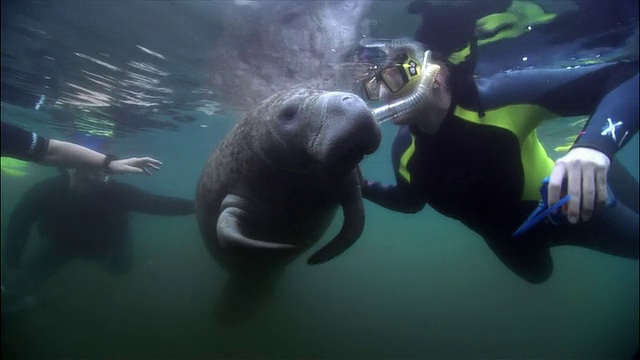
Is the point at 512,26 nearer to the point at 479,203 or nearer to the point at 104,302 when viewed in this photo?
the point at 479,203

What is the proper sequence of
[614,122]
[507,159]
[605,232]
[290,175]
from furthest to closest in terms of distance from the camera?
[605,232], [507,159], [290,175], [614,122]

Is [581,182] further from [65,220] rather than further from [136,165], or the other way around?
[65,220]

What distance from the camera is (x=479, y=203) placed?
184 inches

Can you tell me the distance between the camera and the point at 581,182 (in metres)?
2.51

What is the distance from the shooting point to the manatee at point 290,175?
10.8ft

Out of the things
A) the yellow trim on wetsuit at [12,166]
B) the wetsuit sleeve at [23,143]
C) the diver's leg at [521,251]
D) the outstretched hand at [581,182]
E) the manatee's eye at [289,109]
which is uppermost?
the outstretched hand at [581,182]

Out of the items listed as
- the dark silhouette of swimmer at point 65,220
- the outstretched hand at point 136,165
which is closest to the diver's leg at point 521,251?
the outstretched hand at point 136,165

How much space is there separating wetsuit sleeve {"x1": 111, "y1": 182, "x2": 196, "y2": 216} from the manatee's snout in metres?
7.83

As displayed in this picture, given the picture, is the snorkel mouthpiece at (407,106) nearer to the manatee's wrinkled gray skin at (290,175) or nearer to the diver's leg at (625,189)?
the manatee's wrinkled gray skin at (290,175)

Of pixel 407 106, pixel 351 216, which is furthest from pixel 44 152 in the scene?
pixel 407 106

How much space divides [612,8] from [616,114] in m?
4.70

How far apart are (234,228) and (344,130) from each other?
1305 mm

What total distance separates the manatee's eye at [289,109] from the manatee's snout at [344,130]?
0.39 m

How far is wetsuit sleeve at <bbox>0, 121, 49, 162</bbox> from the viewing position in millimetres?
6691
